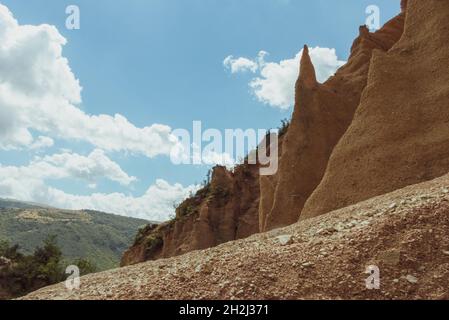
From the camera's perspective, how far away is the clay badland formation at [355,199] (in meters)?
6.93

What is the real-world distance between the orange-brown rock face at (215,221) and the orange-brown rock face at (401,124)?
2522 centimetres

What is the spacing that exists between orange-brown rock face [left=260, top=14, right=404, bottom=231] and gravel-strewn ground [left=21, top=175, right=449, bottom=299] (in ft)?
49.3

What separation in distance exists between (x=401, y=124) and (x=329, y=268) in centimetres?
1138

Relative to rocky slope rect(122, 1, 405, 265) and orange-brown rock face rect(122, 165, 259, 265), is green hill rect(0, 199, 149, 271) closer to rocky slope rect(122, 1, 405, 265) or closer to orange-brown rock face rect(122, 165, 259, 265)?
orange-brown rock face rect(122, 165, 259, 265)

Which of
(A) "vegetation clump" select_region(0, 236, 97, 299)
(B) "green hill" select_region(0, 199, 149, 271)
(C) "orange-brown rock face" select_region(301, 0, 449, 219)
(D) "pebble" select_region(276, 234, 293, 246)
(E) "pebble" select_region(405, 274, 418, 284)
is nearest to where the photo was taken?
(E) "pebble" select_region(405, 274, 418, 284)

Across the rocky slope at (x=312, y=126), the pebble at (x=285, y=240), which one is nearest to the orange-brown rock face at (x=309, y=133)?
the rocky slope at (x=312, y=126)

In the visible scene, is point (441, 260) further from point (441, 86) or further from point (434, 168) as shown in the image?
point (441, 86)

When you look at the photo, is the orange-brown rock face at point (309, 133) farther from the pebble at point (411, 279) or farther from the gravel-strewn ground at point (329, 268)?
the pebble at point (411, 279)

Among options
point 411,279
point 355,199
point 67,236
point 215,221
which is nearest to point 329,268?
point 411,279

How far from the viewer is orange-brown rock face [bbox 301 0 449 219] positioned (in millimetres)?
15703

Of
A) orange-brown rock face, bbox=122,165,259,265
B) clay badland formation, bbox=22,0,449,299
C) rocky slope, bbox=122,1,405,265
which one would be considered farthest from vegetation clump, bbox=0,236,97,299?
rocky slope, bbox=122,1,405,265

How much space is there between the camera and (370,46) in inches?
1145

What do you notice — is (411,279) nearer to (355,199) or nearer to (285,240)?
(285,240)
